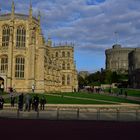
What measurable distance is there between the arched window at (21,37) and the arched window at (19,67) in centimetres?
287

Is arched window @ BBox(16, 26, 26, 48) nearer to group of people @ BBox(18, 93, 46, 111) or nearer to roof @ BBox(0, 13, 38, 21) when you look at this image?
roof @ BBox(0, 13, 38, 21)

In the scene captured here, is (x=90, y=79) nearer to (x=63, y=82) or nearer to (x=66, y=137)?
(x=63, y=82)

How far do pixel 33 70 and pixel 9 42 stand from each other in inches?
303

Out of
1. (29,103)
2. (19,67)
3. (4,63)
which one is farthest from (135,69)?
(29,103)

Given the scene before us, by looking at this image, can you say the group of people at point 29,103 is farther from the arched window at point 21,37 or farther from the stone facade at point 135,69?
the stone facade at point 135,69

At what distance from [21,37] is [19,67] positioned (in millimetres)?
6634

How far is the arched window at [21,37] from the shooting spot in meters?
77.6

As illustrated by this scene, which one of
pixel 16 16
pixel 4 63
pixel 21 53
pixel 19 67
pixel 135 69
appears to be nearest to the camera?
pixel 19 67

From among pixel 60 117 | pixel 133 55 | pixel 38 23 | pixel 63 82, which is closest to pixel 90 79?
pixel 133 55

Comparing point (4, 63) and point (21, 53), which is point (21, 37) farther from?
point (4, 63)

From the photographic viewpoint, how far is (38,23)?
82688 millimetres

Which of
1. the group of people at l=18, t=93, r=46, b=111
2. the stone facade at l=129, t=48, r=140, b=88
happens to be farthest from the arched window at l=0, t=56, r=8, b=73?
the stone facade at l=129, t=48, r=140, b=88

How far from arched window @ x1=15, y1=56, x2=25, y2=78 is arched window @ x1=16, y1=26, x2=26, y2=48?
2.87 meters

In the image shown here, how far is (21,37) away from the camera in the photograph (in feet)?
255
